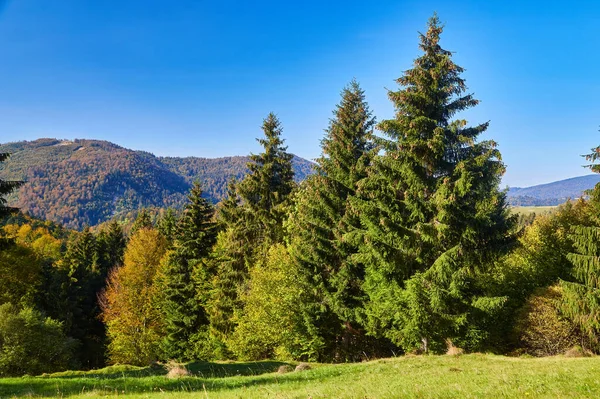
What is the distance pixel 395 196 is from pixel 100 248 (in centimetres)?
6366

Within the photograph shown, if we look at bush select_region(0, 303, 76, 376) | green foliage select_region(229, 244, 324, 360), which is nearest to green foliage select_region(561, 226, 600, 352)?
green foliage select_region(229, 244, 324, 360)

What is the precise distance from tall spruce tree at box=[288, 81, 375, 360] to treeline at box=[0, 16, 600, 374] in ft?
0.31

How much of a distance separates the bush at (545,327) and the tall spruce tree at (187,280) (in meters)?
26.4

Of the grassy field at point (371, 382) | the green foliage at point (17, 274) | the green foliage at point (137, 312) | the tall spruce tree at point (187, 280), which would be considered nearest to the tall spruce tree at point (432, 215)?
the grassy field at point (371, 382)

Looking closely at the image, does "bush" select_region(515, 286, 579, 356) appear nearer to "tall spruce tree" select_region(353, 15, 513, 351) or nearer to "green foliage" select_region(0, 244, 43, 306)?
"tall spruce tree" select_region(353, 15, 513, 351)

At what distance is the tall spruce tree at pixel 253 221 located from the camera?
29328 mm

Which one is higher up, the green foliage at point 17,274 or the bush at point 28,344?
the green foliage at point 17,274

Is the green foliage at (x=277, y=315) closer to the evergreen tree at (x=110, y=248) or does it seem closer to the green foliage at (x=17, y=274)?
the green foliage at (x=17, y=274)

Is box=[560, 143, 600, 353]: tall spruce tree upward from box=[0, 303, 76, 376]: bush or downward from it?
upward

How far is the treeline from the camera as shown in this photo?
59.7 ft

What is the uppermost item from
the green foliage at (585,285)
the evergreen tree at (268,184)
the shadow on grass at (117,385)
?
the evergreen tree at (268,184)

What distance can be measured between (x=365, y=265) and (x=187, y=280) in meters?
21.2

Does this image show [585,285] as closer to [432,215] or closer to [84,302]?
[432,215]

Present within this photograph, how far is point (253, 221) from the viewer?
29.8 metres
